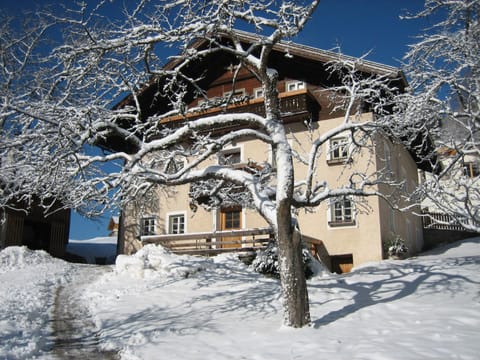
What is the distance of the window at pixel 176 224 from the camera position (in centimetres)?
2064

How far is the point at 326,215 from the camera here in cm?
1731

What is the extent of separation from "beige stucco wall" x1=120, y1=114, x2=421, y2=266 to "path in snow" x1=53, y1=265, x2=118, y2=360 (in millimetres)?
3833

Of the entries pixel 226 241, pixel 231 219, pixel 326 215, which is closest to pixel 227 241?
pixel 226 241

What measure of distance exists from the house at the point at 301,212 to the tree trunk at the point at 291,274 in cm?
657

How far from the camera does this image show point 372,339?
21.7 feet

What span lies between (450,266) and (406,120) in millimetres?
6144

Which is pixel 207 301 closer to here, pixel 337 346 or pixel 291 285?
pixel 291 285

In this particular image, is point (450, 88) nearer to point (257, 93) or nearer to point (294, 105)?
point (294, 105)

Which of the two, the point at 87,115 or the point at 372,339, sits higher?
the point at 87,115

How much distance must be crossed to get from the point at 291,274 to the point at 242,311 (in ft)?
7.25

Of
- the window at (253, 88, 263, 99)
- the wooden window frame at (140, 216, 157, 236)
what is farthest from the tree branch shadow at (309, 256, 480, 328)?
the wooden window frame at (140, 216, 157, 236)

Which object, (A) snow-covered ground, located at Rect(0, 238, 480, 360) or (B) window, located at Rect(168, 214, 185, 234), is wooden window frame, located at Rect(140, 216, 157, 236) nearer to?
(B) window, located at Rect(168, 214, 185, 234)

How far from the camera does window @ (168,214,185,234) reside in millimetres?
20644

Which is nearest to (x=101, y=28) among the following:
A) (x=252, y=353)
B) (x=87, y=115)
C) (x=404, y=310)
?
(x=87, y=115)
